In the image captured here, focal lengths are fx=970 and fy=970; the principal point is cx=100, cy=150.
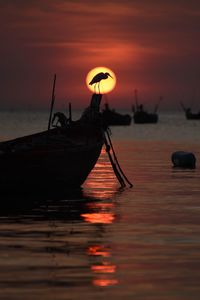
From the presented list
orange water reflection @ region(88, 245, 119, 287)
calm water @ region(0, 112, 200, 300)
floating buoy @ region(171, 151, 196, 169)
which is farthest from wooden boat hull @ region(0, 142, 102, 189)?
orange water reflection @ region(88, 245, 119, 287)

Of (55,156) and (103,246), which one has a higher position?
(55,156)

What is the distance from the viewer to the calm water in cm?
1583

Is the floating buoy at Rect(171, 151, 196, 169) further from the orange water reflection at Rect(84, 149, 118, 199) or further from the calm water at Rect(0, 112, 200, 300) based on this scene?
the calm water at Rect(0, 112, 200, 300)

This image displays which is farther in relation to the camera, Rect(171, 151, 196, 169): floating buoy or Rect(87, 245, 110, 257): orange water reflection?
Rect(171, 151, 196, 169): floating buoy

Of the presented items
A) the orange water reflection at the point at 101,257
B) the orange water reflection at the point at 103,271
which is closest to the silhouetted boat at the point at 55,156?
the orange water reflection at the point at 101,257

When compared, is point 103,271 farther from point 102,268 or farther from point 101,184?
point 101,184

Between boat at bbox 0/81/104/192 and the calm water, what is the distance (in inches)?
34.7

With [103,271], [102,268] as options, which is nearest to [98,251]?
[102,268]

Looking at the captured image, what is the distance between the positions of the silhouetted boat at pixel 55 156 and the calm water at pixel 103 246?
88cm

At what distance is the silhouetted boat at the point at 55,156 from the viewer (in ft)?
107

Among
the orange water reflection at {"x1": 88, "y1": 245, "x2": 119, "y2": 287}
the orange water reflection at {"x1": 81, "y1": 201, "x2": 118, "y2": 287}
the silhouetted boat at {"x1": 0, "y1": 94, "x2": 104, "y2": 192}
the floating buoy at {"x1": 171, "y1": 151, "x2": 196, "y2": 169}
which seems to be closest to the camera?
the orange water reflection at {"x1": 88, "y1": 245, "x2": 119, "y2": 287}

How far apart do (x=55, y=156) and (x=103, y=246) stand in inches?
554

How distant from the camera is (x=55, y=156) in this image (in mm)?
34562

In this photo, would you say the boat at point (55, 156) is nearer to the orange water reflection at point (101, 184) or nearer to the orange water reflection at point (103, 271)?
the orange water reflection at point (101, 184)
